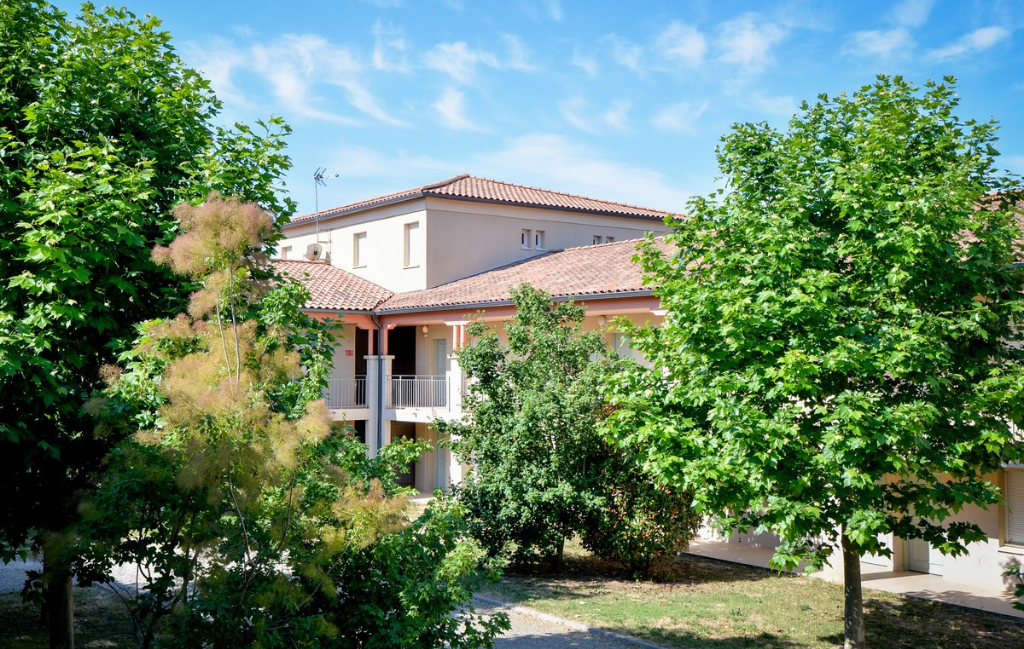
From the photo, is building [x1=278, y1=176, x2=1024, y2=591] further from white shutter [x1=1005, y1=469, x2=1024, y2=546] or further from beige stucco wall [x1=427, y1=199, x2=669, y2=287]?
white shutter [x1=1005, y1=469, x2=1024, y2=546]

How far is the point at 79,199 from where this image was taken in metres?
6.52

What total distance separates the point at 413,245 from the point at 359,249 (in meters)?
3.05

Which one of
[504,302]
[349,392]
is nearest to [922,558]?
[504,302]

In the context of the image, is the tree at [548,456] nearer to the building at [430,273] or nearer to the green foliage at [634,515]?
the green foliage at [634,515]

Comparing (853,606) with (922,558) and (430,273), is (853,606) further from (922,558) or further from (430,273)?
(430,273)

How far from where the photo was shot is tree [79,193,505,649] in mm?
5535

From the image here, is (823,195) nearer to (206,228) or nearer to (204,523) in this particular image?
(206,228)

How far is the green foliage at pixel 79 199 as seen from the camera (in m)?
6.49

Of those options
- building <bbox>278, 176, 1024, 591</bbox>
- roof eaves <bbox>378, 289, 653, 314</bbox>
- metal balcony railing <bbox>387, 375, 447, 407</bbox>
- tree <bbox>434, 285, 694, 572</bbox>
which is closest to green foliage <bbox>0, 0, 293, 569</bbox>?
tree <bbox>434, 285, 694, 572</bbox>

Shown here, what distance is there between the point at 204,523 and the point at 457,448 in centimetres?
864

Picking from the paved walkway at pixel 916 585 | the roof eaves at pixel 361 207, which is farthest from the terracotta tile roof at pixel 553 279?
the paved walkway at pixel 916 585

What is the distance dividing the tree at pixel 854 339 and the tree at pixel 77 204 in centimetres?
477

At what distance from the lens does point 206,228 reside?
6.11 metres

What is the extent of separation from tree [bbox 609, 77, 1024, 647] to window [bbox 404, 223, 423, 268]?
15.8m
